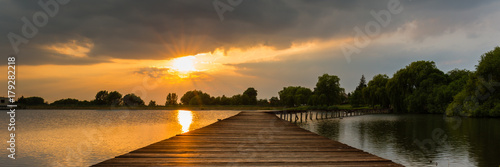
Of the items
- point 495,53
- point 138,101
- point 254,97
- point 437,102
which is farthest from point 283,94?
point 495,53

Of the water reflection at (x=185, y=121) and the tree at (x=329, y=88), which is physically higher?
the tree at (x=329, y=88)

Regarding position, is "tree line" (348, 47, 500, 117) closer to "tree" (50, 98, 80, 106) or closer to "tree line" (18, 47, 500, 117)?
"tree line" (18, 47, 500, 117)

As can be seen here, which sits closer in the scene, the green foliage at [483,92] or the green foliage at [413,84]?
the green foliage at [483,92]

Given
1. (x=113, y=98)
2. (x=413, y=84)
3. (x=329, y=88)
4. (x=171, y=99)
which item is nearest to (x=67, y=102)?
(x=113, y=98)

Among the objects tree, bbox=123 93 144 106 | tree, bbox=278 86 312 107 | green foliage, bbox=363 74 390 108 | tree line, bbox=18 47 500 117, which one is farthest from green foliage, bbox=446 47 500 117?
tree, bbox=123 93 144 106

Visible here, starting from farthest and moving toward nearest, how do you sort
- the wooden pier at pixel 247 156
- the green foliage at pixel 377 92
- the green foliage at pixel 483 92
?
the green foliage at pixel 377 92
the green foliage at pixel 483 92
the wooden pier at pixel 247 156

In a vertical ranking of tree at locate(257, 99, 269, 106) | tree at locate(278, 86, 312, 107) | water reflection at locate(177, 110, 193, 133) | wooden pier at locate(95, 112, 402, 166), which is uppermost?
tree at locate(278, 86, 312, 107)

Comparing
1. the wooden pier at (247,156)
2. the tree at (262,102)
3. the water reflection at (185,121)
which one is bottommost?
the water reflection at (185,121)

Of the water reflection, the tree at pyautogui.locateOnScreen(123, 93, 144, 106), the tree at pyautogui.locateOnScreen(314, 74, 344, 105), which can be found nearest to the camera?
the water reflection

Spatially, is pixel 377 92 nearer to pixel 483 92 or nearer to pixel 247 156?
pixel 483 92

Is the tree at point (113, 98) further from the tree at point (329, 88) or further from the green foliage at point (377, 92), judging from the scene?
the green foliage at point (377, 92)

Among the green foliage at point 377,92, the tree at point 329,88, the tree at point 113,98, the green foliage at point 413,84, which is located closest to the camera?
the green foliage at point 413,84

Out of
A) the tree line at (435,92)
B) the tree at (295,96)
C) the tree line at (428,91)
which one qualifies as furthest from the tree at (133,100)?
the tree line at (435,92)

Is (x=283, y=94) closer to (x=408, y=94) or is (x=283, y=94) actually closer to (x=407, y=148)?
(x=408, y=94)
